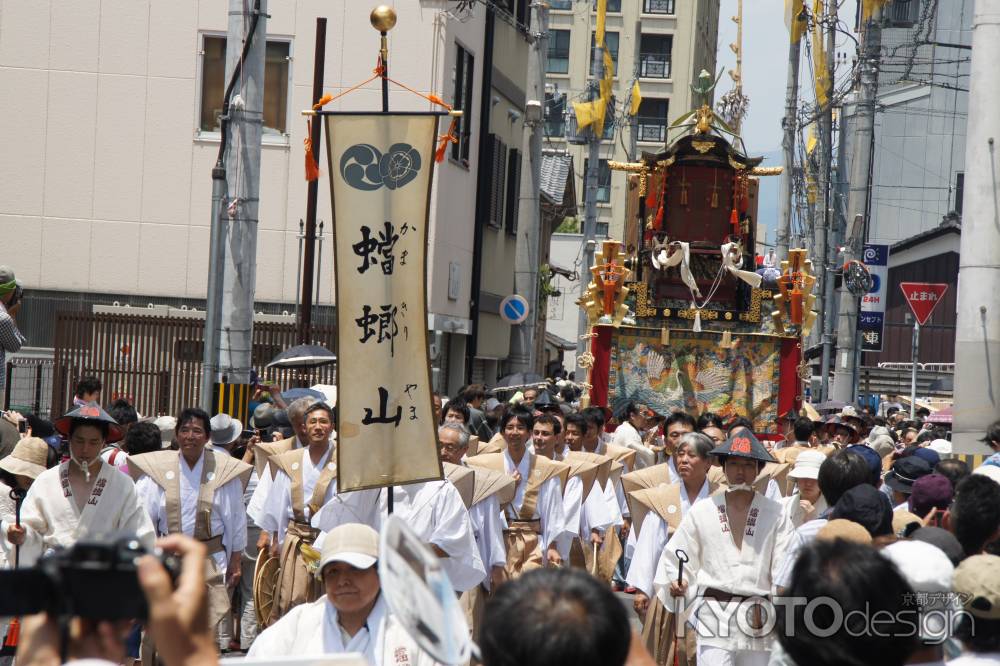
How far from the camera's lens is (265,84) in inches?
763

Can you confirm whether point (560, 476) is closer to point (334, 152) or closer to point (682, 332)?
point (334, 152)

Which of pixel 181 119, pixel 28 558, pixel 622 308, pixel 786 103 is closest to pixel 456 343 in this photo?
pixel 622 308

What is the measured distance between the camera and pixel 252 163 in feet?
33.2

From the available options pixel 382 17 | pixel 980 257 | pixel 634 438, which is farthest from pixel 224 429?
pixel 980 257

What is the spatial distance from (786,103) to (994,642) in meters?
25.2

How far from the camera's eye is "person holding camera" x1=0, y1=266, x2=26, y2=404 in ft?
29.1

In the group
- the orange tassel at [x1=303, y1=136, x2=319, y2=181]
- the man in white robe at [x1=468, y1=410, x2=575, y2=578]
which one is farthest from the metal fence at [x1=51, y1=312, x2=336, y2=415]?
the man in white robe at [x1=468, y1=410, x2=575, y2=578]

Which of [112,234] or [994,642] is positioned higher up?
[112,234]

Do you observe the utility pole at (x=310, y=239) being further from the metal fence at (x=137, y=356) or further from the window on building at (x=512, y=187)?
the window on building at (x=512, y=187)

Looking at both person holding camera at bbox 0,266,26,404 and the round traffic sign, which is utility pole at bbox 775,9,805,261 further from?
person holding camera at bbox 0,266,26,404

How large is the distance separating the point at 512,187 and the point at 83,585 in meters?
24.7

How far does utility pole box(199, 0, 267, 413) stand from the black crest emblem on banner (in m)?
3.35

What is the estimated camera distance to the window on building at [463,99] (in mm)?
21375

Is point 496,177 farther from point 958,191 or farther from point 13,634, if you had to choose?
point 958,191
